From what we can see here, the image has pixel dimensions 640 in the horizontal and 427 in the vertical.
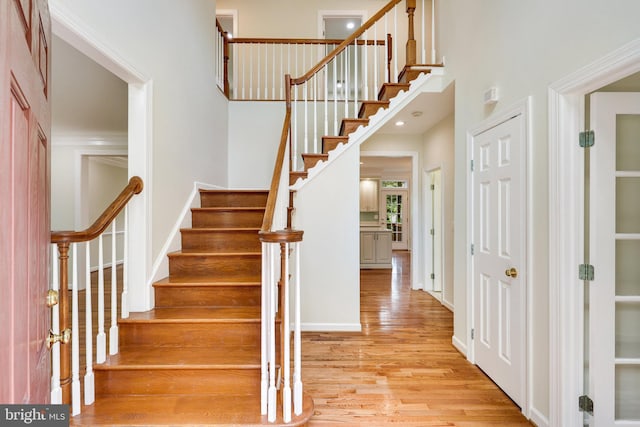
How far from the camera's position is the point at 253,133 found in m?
4.65

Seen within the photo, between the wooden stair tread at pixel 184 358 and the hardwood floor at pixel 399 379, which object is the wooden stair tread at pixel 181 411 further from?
the hardwood floor at pixel 399 379

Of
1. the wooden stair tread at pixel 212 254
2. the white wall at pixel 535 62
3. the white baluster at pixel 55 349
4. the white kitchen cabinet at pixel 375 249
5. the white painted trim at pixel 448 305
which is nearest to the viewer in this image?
the white wall at pixel 535 62

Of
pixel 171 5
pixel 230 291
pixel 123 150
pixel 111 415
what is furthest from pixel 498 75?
pixel 123 150

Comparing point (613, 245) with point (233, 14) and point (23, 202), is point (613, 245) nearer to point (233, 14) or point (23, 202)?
point (23, 202)

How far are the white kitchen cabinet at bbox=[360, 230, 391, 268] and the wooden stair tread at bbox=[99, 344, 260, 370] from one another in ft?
18.0

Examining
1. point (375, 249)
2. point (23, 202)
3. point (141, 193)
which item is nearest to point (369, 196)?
point (375, 249)

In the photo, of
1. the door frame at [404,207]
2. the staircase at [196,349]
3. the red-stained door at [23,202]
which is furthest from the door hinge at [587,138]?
the door frame at [404,207]

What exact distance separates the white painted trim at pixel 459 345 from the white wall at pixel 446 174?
1.24m

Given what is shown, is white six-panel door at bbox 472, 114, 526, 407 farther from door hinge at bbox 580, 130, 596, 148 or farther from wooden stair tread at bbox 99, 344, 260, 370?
wooden stair tread at bbox 99, 344, 260, 370

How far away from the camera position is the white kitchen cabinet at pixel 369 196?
9.78m

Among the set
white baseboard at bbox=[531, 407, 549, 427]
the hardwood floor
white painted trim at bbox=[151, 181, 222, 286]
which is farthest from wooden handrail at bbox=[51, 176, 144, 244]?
white baseboard at bbox=[531, 407, 549, 427]

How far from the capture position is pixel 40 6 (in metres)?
0.88

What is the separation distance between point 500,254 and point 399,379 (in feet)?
4.04

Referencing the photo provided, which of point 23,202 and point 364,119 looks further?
point 364,119
